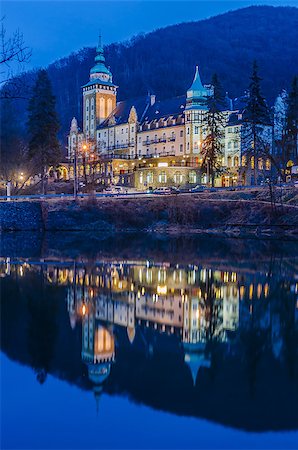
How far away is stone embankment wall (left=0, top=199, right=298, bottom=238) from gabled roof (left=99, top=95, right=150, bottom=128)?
151 feet

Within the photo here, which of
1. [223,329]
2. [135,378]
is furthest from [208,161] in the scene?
[135,378]

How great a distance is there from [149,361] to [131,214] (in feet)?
181

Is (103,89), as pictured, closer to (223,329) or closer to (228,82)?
(228,82)

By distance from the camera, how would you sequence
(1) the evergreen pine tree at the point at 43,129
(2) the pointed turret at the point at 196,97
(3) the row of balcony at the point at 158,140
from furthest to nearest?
(3) the row of balcony at the point at 158,140 → (2) the pointed turret at the point at 196,97 → (1) the evergreen pine tree at the point at 43,129

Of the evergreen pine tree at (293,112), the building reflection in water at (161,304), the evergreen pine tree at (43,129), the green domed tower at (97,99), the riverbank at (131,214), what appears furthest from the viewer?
the green domed tower at (97,99)

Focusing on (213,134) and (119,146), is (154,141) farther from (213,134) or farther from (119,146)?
(213,134)

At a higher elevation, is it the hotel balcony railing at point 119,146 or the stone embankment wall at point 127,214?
the hotel balcony railing at point 119,146

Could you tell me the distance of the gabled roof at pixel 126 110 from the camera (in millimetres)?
112438

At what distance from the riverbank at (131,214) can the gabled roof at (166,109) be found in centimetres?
3683

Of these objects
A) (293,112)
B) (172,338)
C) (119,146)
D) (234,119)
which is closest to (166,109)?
(119,146)

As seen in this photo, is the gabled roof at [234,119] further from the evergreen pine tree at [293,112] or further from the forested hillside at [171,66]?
the forested hillside at [171,66]

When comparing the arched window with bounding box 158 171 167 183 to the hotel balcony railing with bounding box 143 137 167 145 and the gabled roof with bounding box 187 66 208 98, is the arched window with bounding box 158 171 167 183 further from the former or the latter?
the gabled roof with bounding box 187 66 208 98

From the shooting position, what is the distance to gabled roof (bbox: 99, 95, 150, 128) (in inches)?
4427

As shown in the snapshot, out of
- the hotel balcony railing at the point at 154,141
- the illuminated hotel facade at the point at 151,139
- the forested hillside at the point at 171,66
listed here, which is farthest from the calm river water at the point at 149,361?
the forested hillside at the point at 171,66
